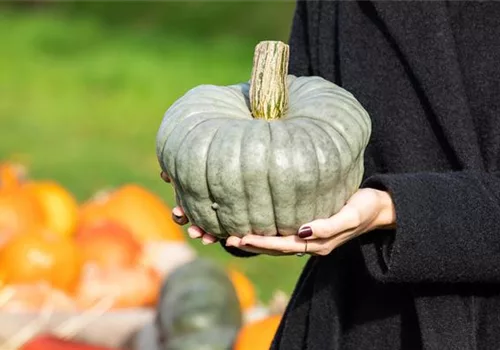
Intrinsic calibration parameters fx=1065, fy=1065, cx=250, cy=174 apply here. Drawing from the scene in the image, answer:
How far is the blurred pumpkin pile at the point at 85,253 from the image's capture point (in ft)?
15.7

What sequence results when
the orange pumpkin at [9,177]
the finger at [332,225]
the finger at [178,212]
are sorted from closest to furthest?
the finger at [332,225] < the finger at [178,212] < the orange pumpkin at [9,177]

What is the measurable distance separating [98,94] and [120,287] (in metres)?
6.07

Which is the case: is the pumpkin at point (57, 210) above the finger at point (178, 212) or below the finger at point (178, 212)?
below

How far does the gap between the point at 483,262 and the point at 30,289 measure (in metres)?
3.15

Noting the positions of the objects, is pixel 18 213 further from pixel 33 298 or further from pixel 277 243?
pixel 277 243

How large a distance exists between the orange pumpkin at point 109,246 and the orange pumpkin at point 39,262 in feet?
0.55

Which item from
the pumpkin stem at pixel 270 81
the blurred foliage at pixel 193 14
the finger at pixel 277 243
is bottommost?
the blurred foliage at pixel 193 14

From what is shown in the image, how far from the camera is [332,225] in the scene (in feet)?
6.25

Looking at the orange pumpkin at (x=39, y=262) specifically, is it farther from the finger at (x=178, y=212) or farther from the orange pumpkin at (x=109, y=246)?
the finger at (x=178, y=212)

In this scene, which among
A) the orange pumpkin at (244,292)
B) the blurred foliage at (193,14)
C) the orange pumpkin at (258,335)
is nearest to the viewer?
the orange pumpkin at (258,335)

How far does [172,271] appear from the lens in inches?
188

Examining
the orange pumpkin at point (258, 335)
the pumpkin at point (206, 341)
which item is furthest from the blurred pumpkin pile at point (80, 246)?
the orange pumpkin at point (258, 335)

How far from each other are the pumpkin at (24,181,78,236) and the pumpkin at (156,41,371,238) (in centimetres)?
338

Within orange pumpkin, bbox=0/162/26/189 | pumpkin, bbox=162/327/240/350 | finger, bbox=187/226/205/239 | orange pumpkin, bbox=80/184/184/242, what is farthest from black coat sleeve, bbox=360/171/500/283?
orange pumpkin, bbox=0/162/26/189
